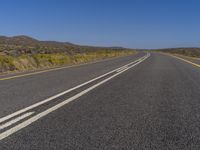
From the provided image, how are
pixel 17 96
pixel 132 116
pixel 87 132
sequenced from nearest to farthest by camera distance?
pixel 87 132 < pixel 132 116 < pixel 17 96

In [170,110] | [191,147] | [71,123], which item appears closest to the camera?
[191,147]

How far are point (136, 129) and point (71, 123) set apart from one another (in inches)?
42.0

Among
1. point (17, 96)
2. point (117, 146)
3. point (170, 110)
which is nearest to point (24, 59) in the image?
point (17, 96)

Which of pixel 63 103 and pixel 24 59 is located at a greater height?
pixel 63 103

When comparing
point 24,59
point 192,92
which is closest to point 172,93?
point 192,92

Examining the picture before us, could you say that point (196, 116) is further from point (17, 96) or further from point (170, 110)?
point (17, 96)

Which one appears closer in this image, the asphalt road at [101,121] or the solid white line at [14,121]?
the asphalt road at [101,121]

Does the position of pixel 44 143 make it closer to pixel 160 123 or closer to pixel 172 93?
pixel 160 123

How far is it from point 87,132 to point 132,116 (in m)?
1.28

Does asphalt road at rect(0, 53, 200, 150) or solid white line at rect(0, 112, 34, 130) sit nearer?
asphalt road at rect(0, 53, 200, 150)

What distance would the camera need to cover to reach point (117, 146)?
11.9 ft

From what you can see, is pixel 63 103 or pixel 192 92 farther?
pixel 192 92

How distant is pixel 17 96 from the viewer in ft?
23.7

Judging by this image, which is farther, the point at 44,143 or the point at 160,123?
the point at 160,123
